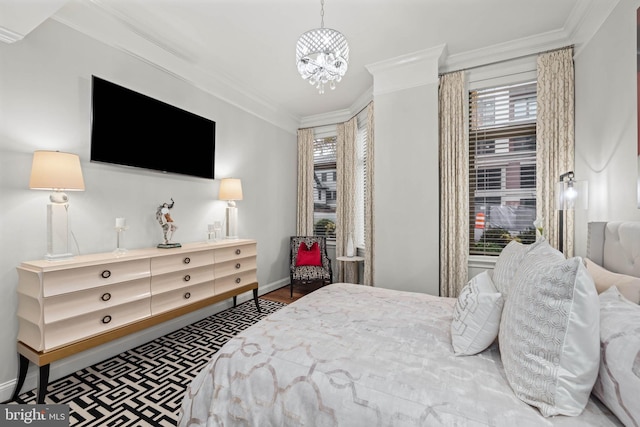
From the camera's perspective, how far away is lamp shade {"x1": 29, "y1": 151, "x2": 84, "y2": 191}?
1875 millimetres

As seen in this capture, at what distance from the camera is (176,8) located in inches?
93.5

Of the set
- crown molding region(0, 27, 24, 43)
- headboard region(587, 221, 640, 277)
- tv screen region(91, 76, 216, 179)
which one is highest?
crown molding region(0, 27, 24, 43)

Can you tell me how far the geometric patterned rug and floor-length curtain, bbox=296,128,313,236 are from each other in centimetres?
233

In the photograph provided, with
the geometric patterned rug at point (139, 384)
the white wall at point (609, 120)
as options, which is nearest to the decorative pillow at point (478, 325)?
the white wall at point (609, 120)

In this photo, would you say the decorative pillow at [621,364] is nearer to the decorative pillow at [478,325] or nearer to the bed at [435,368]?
the bed at [435,368]

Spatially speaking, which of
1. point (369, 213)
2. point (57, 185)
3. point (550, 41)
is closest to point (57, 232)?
Answer: point (57, 185)

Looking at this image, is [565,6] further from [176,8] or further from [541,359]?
[176,8]

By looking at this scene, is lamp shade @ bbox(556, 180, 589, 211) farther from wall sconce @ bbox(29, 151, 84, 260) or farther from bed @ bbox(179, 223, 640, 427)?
wall sconce @ bbox(29, 151, 84, 260)

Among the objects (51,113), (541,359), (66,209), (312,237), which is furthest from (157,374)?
(312,237)

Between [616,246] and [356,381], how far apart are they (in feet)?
5.66

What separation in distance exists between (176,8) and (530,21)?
315cm

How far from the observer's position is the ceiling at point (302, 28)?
2.34m

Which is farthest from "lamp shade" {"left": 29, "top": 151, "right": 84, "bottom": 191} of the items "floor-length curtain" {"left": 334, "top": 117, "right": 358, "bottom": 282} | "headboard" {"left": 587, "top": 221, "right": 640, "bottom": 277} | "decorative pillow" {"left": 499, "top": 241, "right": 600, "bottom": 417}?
"headboard" {"left": 587, "top": 221, "right": 640, "bottom": 277}

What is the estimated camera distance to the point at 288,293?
173 inches
